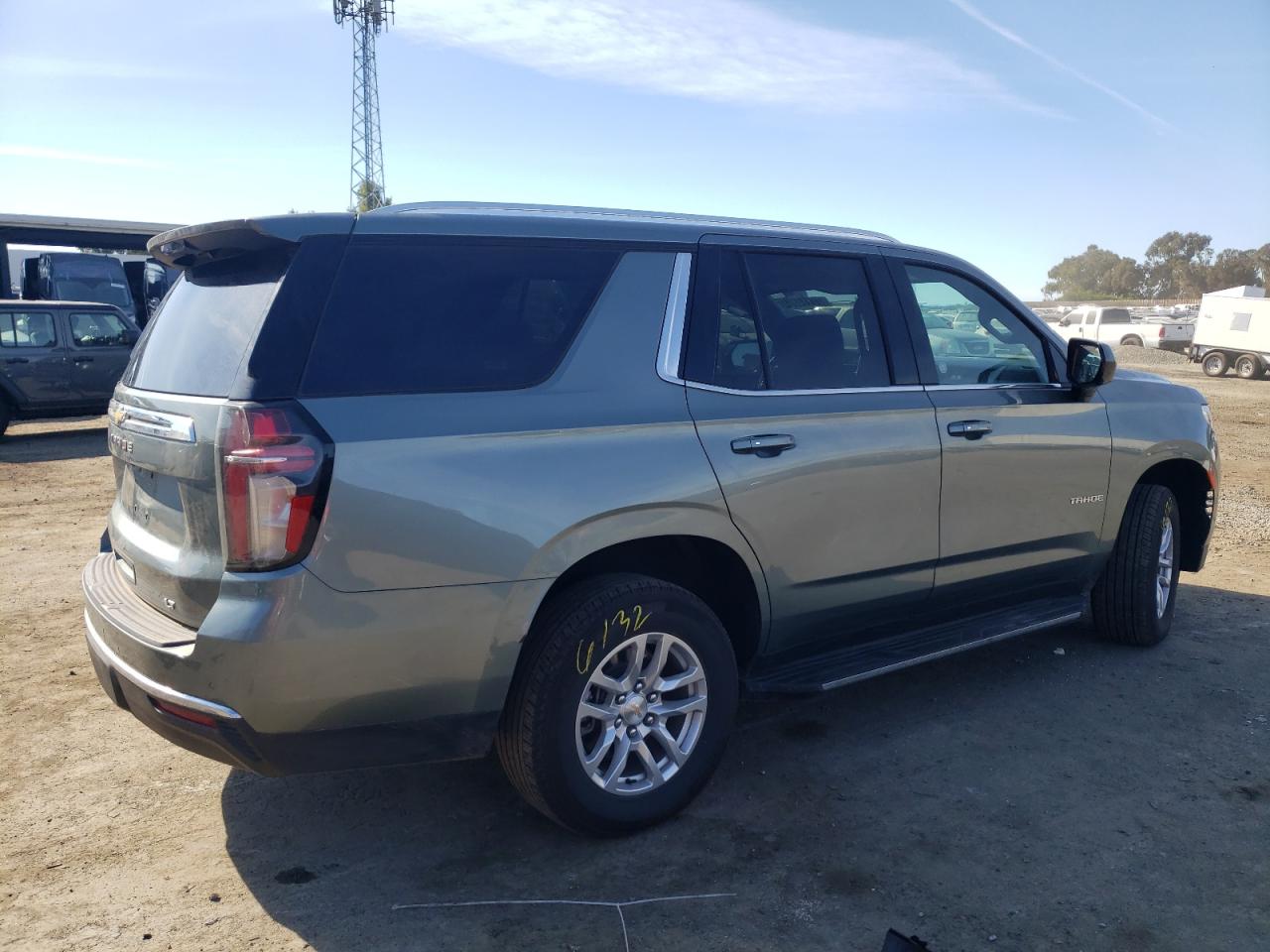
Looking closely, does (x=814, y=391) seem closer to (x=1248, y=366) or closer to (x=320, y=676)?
(x=320, y=676)

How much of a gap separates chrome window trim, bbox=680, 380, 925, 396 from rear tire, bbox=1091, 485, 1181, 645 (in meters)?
1.75

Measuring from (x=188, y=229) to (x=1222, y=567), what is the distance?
675cm

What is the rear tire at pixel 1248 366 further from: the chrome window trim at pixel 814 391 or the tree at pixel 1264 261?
the tree at pixel 1264 261

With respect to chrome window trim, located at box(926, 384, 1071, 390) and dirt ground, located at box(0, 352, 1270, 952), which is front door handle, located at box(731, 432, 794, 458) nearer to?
chrome window trim, located at box(926, 384, 1071, 390)

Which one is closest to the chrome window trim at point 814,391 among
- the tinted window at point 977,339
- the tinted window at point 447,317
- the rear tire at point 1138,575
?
the tinted window at point 977,339

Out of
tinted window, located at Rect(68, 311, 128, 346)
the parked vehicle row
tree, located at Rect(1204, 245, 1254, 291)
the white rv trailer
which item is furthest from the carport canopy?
tree, located at Rect(1204, 245, 1254, 291)

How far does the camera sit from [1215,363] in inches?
1189

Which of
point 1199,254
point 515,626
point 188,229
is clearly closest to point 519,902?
point 515,626

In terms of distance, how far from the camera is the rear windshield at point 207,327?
2.95 m

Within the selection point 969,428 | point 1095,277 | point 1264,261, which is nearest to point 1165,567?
point 969,428

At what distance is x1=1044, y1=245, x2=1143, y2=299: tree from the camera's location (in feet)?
320

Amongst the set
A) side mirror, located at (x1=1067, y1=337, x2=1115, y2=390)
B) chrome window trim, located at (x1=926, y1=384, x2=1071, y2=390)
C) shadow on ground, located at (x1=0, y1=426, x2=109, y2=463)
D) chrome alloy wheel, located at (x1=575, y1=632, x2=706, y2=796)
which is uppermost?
side mirror, located at (x1=1067, y1=337, x2=1115, y2=390)

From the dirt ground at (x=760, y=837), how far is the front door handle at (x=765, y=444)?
123 centimetres

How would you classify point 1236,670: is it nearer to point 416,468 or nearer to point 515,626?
point 515,626
